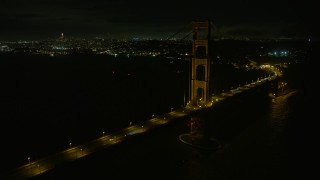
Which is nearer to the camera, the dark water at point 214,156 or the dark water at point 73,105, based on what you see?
the dark water at point 214,156

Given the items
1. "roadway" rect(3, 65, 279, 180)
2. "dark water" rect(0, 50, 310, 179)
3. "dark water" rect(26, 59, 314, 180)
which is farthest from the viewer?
"dark water" rect(0, 50, 310, 179)

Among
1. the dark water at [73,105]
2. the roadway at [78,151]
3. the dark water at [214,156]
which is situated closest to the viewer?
the roadway at [78,151]

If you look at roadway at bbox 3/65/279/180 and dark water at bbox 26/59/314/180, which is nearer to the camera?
roadway at bbox 3/65/279/180

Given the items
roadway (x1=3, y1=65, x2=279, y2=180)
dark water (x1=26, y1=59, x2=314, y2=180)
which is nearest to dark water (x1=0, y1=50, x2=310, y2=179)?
dark water (x1=26, y1=59, x2=314, y2=180)

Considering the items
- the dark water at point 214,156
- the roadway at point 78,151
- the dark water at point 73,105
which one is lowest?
the dark water at point 73,105

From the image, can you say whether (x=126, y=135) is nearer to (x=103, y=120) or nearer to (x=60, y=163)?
(x=60, y=163)

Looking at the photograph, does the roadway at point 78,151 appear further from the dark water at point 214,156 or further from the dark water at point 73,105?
the dark water at point 73,105

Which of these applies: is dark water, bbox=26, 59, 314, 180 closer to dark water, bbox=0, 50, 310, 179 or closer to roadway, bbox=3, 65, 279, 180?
roadway, bbox=3, 65, 279, 180

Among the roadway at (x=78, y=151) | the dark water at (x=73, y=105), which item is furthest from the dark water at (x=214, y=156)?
the dark water at (x=73, y=105)

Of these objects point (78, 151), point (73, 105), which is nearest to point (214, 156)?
point (78, 151)
